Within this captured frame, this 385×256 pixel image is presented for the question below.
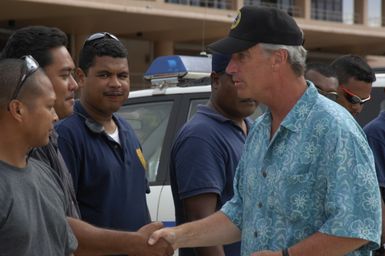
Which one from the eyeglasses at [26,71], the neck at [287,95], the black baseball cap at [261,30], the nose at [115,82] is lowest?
the nose at [115,82]

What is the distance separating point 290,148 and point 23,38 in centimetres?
123

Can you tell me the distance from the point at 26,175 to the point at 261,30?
3.37ft

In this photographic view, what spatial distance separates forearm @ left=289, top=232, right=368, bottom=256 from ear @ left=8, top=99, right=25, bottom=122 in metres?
1.08

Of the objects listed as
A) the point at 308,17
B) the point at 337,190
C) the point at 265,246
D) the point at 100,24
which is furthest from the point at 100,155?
the point at 308,17

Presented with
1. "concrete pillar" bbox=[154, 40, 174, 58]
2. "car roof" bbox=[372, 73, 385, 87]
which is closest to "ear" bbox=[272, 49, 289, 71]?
"car roof" bbox=[372, 73, 385, 87]

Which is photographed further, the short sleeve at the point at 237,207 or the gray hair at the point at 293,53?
the short sleeve at the point at 237,207

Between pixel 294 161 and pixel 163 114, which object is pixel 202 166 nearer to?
pixel 294 161

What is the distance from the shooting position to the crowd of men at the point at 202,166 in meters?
3.01

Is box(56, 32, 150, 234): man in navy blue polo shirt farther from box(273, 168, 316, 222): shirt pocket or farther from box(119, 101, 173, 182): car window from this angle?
box(119, 101, 173, 182): car window

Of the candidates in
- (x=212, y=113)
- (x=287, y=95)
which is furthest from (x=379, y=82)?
(x=287, y=95)

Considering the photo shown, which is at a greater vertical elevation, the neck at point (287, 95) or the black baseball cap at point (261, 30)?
the black baseball cap at point (261, 30)

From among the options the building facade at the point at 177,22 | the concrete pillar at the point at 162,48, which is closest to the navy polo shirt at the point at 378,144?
the building facade at the point at 177,22

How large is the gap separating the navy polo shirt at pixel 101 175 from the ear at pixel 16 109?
0.91 m

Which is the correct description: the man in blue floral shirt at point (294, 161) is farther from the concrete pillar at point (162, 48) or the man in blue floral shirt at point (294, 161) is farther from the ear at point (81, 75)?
the concrete pillar at point (162, 48)
